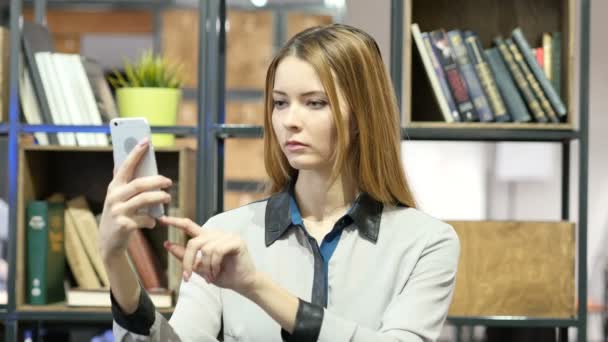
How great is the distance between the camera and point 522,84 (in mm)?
2359

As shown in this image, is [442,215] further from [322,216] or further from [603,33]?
Result: [322,216]

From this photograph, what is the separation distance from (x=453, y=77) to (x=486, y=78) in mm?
96

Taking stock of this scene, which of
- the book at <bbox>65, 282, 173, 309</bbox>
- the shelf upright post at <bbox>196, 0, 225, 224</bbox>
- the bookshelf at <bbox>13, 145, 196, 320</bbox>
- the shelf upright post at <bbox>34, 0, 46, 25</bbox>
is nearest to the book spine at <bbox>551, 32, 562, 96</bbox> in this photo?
the shelf upright post at <bbox>196, 0, 225, 224</bbox>

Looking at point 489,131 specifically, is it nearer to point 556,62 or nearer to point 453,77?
point 453,77

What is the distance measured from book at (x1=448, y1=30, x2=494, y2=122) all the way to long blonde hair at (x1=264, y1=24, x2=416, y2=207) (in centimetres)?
83

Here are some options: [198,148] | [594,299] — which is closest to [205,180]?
[198,148]

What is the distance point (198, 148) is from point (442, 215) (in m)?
2.86

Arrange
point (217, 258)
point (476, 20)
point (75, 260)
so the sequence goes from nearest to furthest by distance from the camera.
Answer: point (217, 258) < point (75, 260) < point (476, 20)

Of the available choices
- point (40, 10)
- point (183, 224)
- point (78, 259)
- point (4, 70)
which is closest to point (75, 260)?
point (78, 259)

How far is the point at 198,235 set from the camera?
3.95ft

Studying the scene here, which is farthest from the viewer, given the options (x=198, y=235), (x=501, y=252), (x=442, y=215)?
(x=442, y=215)

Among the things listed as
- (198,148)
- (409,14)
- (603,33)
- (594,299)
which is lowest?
(594,299)

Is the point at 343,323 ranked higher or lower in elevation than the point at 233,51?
lower

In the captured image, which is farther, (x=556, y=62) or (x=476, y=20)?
(x=476, y=20)
